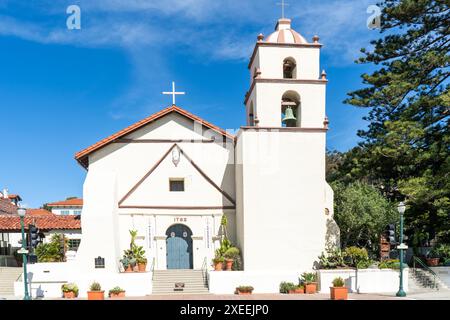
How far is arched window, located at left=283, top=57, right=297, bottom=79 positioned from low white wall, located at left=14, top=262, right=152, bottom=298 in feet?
40.3

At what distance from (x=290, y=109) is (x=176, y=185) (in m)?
7.69

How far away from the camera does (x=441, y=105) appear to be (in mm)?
23891

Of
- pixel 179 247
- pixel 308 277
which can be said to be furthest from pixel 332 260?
pixel 179 247

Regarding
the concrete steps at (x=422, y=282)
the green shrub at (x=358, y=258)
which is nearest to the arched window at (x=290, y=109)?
the green shrub at (x=358, y=258)

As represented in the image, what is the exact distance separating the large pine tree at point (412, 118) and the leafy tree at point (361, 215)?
4.35 ft

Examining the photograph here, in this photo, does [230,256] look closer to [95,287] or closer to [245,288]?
[245,288]

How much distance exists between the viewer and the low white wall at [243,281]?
788 inches

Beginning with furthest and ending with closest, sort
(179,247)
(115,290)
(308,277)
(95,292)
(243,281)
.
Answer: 1. (179,247)
2. (243,281)
3. (308,277)
4. (115,290)
5. (95,292)

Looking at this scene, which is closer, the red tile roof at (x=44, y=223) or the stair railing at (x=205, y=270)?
the stair railing at (x=205, y=270)

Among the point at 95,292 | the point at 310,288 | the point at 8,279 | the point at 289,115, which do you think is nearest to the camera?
the point at 95,292

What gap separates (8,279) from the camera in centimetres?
2305

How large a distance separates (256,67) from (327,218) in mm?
8817

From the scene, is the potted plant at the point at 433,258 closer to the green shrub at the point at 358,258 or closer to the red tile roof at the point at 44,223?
the green shrub at the point at 358,258
